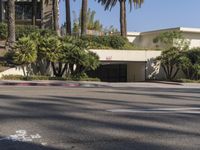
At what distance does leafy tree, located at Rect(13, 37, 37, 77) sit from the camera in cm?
3167

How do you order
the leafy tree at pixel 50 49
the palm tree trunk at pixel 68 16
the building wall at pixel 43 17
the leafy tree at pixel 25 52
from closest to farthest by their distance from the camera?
the leafy tree at pixel 25 52 → the leafy tree at pixel 50 49 → the palm tree trunk at pixel 68 16 → the building wall at pixel 43 17

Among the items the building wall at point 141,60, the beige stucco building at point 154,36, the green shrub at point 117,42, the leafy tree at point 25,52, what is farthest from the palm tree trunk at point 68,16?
the leafy tree at point 25,52

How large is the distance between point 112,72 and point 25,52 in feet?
44.9

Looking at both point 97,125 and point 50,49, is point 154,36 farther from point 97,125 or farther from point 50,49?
point 97,125

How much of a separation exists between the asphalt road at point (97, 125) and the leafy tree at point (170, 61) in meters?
25.2

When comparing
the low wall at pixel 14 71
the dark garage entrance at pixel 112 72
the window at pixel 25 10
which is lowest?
the dark garage entrance at pixel 112 72

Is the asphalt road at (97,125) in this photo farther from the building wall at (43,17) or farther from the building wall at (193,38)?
the building wall at (43,17)

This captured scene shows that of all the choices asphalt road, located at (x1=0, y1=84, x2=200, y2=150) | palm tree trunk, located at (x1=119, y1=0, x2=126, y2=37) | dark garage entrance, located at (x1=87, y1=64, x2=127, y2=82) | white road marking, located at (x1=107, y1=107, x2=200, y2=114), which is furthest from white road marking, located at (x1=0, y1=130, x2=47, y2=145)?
palm tree trunk, located at (x1=119, y1=0, x2=126, y2=37)

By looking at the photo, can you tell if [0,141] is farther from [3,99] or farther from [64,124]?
[3,99]

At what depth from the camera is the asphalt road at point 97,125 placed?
26.5 feet

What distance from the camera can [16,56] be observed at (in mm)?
31984

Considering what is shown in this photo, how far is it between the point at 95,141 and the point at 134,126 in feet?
5.76

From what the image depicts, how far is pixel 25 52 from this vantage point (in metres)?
31.7

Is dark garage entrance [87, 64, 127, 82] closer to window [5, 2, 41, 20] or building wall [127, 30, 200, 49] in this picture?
building wall [127, 30, 200, 49]
